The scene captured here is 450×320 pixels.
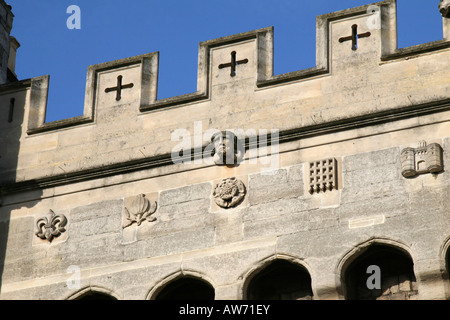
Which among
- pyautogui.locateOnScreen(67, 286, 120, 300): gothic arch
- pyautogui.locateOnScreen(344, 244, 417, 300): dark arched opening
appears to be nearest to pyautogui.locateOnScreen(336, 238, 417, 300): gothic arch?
pyautogui.locateOnScreen(344, 244, 417, 300): dark arched opening

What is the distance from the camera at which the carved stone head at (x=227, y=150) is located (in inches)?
770

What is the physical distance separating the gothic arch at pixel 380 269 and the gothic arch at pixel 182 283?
5.74 ft

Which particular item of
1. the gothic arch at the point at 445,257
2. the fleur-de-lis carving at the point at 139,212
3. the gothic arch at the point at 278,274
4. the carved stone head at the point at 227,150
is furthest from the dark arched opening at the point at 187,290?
the gothic arch at the point at 445,257

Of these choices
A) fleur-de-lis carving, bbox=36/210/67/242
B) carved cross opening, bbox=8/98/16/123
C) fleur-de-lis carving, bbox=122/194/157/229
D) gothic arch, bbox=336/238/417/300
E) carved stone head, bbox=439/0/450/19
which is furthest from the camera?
carved cross opening, bbox=8/98/16/123

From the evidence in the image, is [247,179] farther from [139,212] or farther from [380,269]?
[380,269]

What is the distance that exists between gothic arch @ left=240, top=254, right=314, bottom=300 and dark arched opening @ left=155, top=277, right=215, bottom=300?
0.58 m

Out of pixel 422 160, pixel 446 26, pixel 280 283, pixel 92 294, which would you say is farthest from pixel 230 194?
pixel 446 26

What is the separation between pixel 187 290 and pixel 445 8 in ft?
16.0

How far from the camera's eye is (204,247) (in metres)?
19.1

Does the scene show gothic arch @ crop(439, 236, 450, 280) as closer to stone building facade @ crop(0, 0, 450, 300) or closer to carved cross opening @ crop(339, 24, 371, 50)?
stone building facade @ crop(0, 0, 450, 300)

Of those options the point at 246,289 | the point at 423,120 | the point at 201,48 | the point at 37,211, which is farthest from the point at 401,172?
the point at 37,211

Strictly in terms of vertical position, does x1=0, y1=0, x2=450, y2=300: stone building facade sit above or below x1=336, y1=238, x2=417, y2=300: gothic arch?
above

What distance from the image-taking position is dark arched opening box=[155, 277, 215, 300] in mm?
19078

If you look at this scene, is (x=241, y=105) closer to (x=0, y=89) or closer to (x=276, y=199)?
(x=276, y=199)
